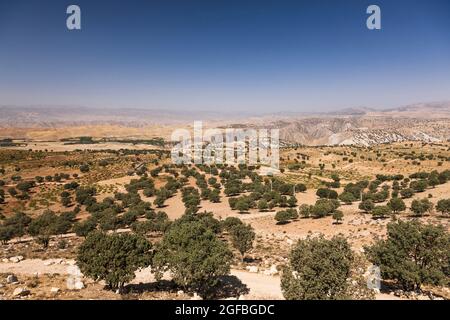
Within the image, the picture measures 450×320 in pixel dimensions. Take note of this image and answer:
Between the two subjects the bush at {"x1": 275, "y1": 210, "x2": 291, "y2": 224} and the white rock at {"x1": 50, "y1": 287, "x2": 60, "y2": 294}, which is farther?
the bush at {"x1": 275, "y1": 210, "x2": 291, "y2": 224}

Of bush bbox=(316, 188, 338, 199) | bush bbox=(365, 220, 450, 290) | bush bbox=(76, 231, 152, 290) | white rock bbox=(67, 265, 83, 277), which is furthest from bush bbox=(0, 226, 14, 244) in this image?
bush bbox=(316, 188, 338, 199)

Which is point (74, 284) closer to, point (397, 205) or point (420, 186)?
point (397, 205)

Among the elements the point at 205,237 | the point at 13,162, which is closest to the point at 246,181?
Answer: the point at 205,237

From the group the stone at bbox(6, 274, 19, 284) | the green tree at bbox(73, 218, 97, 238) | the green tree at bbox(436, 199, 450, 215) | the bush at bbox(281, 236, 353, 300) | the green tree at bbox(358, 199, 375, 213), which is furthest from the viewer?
the green tree at bbox(358, 199, 375, 213)

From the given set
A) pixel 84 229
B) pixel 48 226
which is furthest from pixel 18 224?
pixel 84 229

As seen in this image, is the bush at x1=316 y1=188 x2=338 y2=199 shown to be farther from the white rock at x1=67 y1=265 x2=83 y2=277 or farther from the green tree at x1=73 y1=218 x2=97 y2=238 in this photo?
the white rock at x1=67 y1=265 x2=83 y2=277
